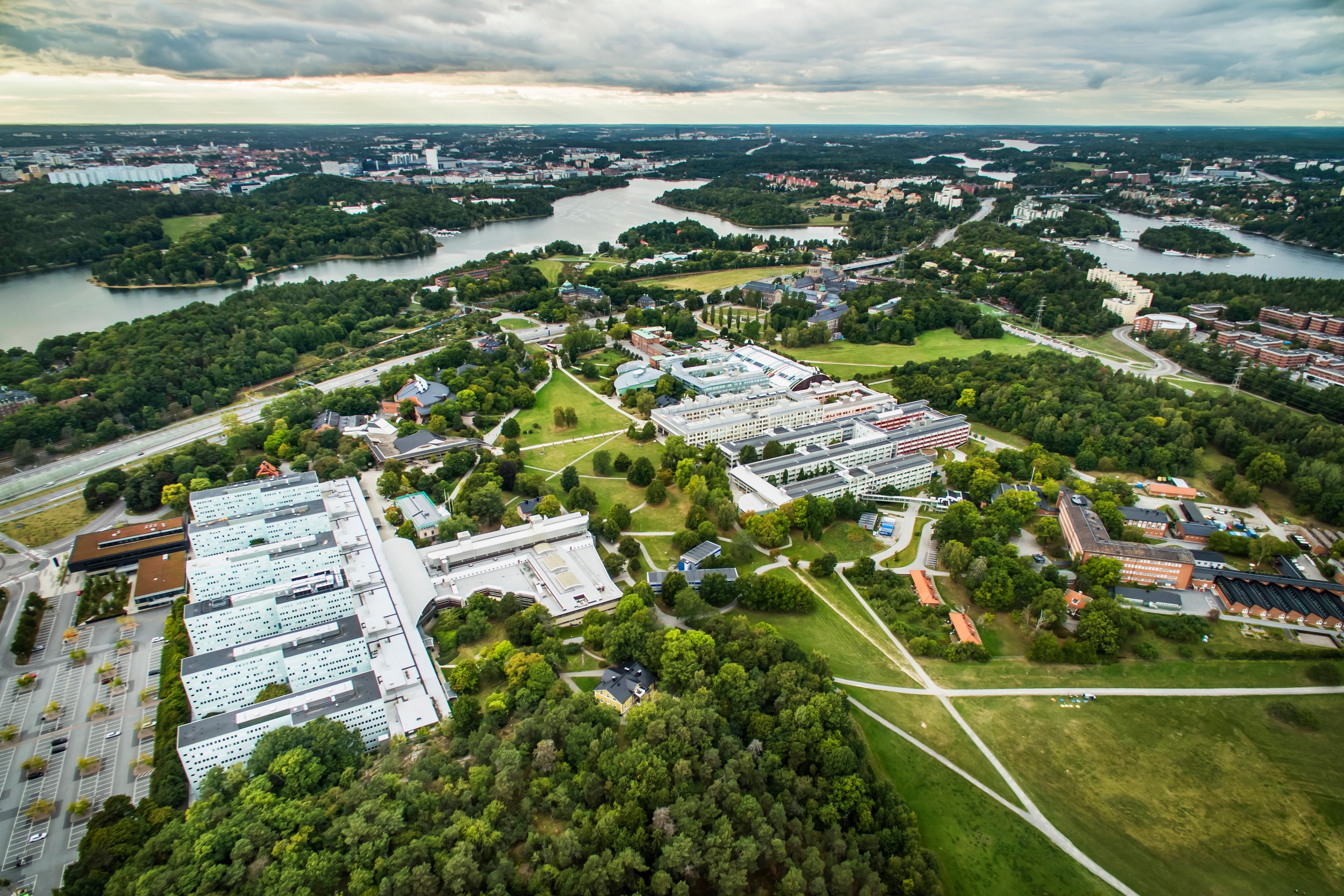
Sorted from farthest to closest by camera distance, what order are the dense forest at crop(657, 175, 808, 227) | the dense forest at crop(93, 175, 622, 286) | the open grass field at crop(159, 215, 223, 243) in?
the dense forest at crop(657, 175, 808, 227), the open grass field at crop(159, 215, 223, 243), the dense forest at crop(93, 175, 622, 286)

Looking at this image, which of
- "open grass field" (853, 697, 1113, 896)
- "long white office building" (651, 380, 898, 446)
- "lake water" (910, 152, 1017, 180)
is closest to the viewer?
"open grass field" (853, 697, 1113, 896)

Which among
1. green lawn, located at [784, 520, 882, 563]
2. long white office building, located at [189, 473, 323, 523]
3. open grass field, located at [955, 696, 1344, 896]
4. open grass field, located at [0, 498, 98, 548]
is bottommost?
open grass field, located at [0, 498, 98, 548]

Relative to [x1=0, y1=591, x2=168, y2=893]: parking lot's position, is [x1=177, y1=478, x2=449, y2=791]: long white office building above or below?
above

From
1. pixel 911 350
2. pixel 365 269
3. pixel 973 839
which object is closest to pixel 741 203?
pixel 365 269

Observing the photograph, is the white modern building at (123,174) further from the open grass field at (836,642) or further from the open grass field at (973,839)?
the open grass field at (973,839)

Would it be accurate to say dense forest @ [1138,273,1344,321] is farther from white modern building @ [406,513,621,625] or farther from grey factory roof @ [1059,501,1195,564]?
white modern building @ [406,513,621,625]

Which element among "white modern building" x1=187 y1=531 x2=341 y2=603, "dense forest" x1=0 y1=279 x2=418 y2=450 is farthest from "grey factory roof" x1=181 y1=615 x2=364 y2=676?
"dense forest" x1=0 y1=279 x2=418 y2=450

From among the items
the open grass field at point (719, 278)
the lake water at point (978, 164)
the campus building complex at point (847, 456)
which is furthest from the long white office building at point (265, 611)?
the lake water at point (978, 164)

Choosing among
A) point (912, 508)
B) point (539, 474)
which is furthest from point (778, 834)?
point (539, 474)
